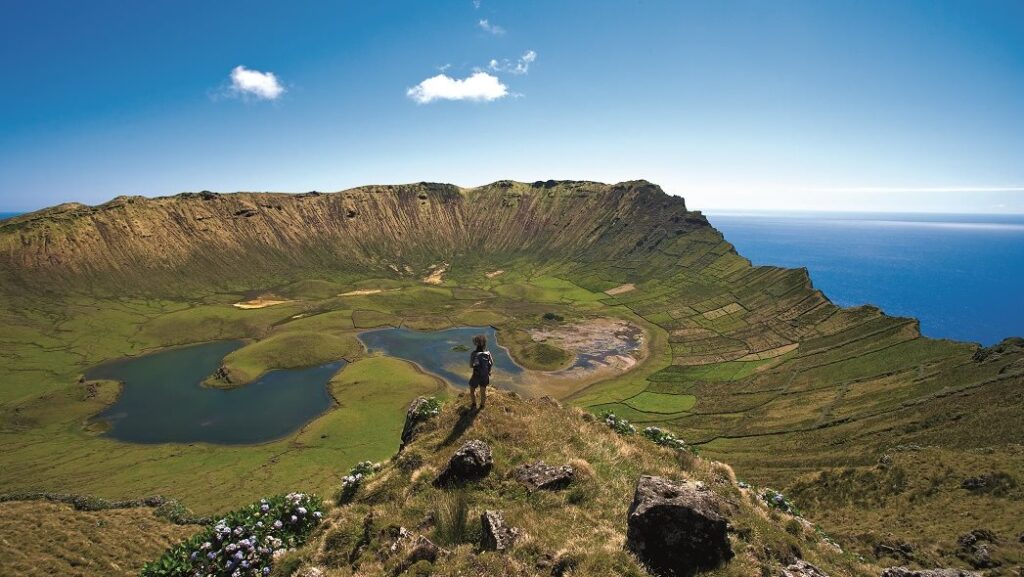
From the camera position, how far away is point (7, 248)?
167 m

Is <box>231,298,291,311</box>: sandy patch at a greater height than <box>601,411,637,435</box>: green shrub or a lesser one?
lesser

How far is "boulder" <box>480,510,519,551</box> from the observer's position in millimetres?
13953

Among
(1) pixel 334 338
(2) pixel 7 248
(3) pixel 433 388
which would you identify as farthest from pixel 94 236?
(3) pixel 433 388

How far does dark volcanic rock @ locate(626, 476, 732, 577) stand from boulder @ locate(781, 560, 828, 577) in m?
1.92

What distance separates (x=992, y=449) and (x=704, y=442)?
35791 millimetres

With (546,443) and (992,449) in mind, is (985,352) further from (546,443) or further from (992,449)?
(546,443)

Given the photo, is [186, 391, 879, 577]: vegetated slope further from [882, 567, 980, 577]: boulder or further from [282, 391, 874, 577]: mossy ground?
[882, 567, 980, 577]: boulder

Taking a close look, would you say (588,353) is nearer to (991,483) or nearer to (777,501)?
(991,483)

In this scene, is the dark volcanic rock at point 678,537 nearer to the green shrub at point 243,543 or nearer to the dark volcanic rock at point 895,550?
the green shrub at point 243,543

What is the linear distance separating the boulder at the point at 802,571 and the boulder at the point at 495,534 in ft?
26.9

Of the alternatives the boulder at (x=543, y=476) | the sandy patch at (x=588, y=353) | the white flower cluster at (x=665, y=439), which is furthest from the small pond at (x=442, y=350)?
the boulder at (x=543, y=476)

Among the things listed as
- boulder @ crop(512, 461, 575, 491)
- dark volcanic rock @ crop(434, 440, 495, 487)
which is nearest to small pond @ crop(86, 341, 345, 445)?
dark volcanic rock @ crop(434, 440, 495, 487)

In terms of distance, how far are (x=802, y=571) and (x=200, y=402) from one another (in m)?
113

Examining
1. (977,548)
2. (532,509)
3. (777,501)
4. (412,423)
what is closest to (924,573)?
(777,501)
